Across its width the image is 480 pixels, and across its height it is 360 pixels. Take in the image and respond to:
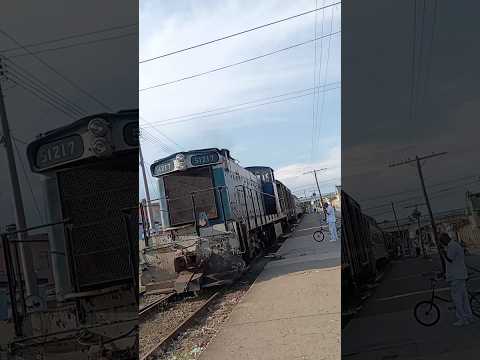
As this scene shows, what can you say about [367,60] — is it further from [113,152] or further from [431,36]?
[113,152]

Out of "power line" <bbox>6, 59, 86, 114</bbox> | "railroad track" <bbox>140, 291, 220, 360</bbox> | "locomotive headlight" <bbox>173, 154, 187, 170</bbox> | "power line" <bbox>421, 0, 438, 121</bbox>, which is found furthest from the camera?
"railroad track" <bbox>140, 291, 220, 360</bbox>

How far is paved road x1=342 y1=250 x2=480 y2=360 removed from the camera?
1.27 metres

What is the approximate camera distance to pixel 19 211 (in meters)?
1.33

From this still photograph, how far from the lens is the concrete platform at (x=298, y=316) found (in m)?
1.35

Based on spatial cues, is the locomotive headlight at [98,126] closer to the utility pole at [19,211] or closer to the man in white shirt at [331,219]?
the utility pole at [19,211]

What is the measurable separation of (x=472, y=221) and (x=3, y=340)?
4.23 ft

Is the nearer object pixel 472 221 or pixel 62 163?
pixel 472 221

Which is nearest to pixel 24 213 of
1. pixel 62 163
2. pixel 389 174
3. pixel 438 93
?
pixel 62 163

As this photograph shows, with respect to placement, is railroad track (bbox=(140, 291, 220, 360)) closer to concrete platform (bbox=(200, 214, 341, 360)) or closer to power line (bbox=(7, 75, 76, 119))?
concrete platform (bbox=(200, 214, 341, 360))

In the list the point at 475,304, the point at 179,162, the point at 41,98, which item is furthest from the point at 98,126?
the point at 475,304

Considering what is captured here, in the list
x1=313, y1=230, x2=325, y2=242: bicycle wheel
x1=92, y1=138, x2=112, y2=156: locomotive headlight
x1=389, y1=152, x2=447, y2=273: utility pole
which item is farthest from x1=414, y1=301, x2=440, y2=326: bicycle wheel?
x1=92, y1=138, x2=112, y2=156: locomotive headlight

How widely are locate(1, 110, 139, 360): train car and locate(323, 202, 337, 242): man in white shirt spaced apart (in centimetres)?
54

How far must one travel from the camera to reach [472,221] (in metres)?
1.30

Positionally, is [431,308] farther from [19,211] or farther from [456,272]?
[19,211]
